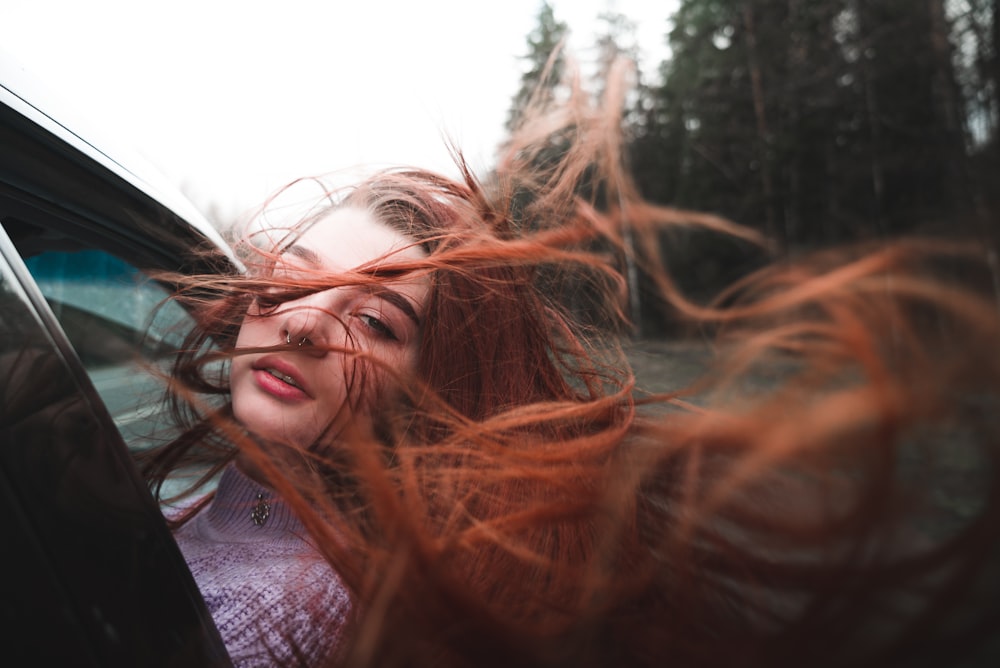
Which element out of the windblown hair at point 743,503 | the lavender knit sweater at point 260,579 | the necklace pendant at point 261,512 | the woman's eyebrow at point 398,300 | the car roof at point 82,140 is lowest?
the lavender knit sweater at point 260,579

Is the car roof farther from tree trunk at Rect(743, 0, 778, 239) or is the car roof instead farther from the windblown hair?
tree trunk at Rect(743, 0, 778, 239)

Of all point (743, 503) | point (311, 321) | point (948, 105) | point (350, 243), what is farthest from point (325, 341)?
point (948, 105)

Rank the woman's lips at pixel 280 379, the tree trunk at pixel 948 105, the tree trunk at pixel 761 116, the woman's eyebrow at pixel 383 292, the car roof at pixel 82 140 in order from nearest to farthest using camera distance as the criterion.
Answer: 1. the car roof at pixel 82 140
2. the woman's lips at pixel 280 379
3. the woman's eyebrow at pixel 383 292
4. the tree trunk at pixel 948 105
5. the tree trunk at pixel 761 116

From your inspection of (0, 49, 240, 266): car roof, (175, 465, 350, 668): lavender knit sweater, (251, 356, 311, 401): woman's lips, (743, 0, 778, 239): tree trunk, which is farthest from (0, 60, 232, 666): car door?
(743, 0, 778, 239): tree trunk

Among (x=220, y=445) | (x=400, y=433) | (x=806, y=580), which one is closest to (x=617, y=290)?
(x=400, y=433)

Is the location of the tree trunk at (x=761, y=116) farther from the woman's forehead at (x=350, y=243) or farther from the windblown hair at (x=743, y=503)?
the windblown hair at (x=743, y=503)

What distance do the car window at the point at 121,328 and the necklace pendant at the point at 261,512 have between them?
0.36 meters

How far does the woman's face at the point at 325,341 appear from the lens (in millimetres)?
1224

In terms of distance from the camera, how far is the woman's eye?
1339mm

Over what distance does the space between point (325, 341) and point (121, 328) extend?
2.54 ft

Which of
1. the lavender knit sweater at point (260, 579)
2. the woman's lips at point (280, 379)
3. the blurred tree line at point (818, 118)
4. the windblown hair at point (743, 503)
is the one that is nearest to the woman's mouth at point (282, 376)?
the woman's lips at point (280, 379)

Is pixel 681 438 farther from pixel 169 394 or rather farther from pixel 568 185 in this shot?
pixel 169 394

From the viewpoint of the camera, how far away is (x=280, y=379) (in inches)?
48.8

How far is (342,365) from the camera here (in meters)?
1.27
